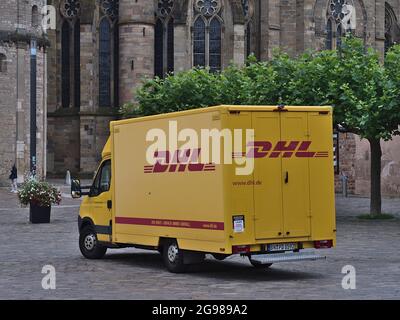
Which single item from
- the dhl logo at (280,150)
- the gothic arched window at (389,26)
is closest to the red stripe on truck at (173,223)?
the dhl logo at (280,150)

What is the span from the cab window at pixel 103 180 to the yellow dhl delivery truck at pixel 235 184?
48.7 inches

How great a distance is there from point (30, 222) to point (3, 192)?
1431 centimetres

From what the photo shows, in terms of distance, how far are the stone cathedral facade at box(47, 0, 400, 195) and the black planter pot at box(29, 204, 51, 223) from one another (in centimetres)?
2097

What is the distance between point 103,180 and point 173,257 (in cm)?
292

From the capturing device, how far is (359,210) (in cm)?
→ 3088

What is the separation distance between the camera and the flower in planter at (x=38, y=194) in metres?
26.1

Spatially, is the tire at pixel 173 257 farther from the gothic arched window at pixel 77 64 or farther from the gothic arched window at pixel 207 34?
the gothic arched window at pixel 77 64

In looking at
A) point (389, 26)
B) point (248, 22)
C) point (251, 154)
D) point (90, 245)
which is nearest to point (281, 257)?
point (251, 154)

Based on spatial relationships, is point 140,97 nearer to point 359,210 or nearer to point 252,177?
point 359,210

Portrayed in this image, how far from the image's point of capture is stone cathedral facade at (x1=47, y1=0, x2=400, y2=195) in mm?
46719

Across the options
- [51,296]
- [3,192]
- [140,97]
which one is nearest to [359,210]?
[140,97]

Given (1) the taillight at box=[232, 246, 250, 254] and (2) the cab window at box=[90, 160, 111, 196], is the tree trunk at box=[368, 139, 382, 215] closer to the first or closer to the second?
(2) the cab window at box=[90, 160, 111, 196]

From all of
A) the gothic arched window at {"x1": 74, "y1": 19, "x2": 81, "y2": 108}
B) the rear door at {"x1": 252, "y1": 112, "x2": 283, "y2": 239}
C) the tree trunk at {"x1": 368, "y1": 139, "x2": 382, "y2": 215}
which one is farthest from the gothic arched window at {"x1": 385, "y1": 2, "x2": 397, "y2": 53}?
the rear door at {"x1": 252, "y1": 112, "x2": 283, "y2": 239}
